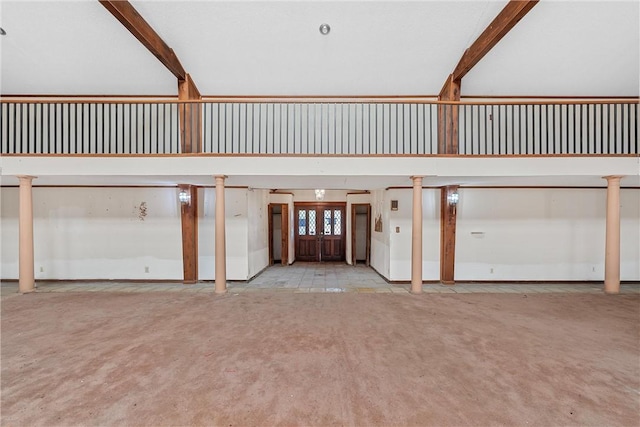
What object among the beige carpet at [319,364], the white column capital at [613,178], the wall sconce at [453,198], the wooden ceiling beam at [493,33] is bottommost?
the beige carpet at [319,364]

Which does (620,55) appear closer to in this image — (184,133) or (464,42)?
(464,42)

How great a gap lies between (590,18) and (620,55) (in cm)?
121

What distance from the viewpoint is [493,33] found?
440 cm

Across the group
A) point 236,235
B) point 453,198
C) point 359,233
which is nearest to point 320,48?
point 453,198

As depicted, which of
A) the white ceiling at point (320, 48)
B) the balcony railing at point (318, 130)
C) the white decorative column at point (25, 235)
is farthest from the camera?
the balcony railing at point (318, 130)

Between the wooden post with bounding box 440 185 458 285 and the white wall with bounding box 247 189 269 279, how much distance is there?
4.02m

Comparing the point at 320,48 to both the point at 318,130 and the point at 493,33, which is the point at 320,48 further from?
the point at 493,33

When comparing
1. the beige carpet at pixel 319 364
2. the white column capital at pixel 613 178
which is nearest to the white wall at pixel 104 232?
the beige carpet at pixel 319 364

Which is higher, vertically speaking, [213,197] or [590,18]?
[590,18]

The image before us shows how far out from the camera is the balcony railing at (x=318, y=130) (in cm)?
532

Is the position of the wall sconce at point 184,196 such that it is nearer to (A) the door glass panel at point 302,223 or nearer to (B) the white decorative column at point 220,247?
(B) the white decorative column at point 220,247

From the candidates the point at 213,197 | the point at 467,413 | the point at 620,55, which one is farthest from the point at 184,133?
the point at 620,55

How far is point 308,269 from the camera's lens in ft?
25.7

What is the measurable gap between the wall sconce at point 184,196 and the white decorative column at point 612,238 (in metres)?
7.49
